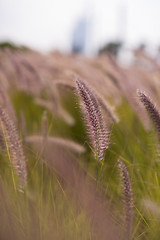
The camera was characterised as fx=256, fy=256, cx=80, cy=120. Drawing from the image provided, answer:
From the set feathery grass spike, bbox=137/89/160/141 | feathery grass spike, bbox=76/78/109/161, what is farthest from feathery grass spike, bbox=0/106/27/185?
feathery grass spike, bbox=137/89/160/141

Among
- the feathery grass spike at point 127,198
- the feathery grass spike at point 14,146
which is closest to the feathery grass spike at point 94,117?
the feathery grass spike at point 127,198

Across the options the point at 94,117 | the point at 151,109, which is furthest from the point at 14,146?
the point at 151,109

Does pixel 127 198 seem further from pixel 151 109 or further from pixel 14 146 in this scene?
pixel 14 146

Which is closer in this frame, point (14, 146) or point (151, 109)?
point (151, 109)

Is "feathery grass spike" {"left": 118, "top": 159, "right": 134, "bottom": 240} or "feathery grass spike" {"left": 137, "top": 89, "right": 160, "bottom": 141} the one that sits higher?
"feathery grass spike" {"left": 137, "top": 89, "right": 160, "bottom": 141}

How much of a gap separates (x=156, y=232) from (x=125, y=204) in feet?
0.54

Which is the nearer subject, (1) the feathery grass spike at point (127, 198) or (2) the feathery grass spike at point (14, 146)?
(1) the feathery grass spike at point (127, 198)

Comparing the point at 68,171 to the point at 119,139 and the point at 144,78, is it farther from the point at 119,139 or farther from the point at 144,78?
the point at 144,78

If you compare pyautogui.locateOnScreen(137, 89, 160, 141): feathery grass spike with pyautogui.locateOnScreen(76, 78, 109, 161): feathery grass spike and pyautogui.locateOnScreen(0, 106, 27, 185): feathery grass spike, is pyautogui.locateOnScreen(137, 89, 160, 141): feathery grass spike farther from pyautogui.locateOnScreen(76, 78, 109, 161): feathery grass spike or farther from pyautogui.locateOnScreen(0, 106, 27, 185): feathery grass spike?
pyautogui.locateOnScreen(0, 106, 27, 185): feathery grass spike

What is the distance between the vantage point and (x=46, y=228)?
77cm

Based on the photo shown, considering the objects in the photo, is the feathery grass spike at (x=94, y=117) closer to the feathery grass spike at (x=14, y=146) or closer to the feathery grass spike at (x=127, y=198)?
the feathery grass spike at (x=127, y=198)

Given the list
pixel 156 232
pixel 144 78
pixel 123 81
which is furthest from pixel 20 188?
pixel 144 78

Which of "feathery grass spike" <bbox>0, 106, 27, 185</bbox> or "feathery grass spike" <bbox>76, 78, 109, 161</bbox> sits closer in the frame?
"feathery grass spike" <bbox>76, 78, 109, 161</bbox>

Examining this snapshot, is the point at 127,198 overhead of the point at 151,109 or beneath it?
beneath
